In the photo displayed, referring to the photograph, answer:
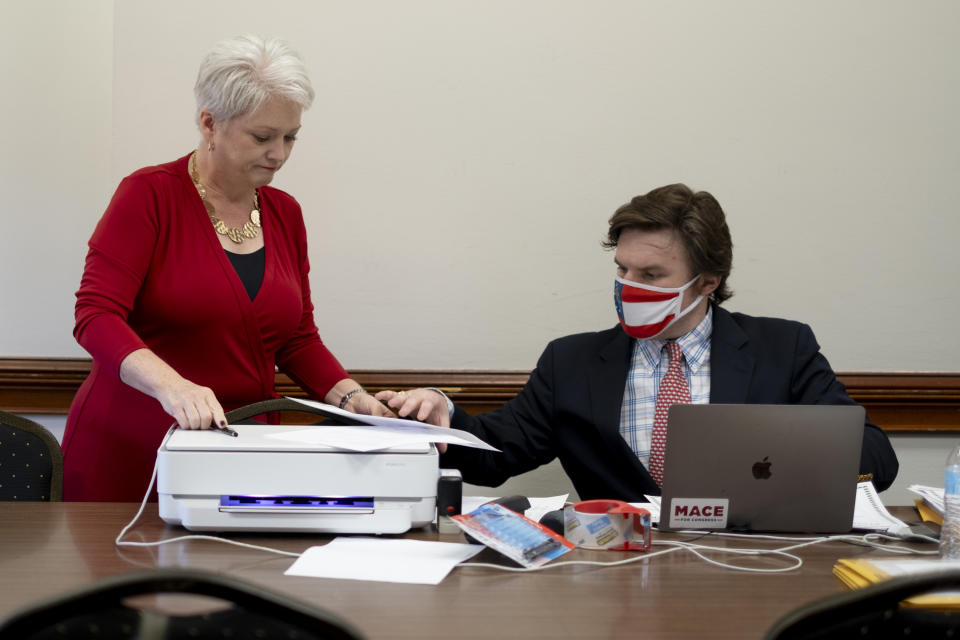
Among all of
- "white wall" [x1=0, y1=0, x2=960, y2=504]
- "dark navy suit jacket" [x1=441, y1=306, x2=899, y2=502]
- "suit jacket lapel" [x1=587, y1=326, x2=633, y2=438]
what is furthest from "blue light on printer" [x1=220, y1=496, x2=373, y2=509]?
A: "white wall" [x1=0, y1=0, x2=960, y2=504]

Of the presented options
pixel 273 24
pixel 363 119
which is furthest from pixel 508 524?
pixel 273 24

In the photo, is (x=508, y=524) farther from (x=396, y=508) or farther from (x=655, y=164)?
(x=655, y=164)

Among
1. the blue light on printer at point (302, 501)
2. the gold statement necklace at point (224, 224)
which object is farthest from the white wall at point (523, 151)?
the blue light on printer at point (302, 501)

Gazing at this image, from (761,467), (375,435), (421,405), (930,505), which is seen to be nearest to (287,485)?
(375,435)

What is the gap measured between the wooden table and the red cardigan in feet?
1.58

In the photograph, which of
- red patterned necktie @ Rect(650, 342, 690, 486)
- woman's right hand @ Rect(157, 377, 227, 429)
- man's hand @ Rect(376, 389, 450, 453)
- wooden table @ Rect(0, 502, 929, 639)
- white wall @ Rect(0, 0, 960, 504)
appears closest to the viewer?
wooden table @ Rect(0, 502, 929, 639)

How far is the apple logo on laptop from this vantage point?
1.57 meters

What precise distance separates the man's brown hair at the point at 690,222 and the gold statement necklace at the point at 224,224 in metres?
0.85

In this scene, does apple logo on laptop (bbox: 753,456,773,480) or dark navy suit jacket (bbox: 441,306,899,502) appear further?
dark navy suit jacket (bbox: 441,306,899,502)

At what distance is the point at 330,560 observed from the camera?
1.42 meters

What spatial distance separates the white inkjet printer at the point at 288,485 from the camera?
5.06ft

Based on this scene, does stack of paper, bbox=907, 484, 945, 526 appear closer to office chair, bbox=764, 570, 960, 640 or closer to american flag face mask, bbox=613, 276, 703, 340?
american flag face mask, bbox=613, 276, 703, 340

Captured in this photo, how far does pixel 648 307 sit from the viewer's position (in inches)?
81.5

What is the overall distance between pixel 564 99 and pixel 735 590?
1.81 m
